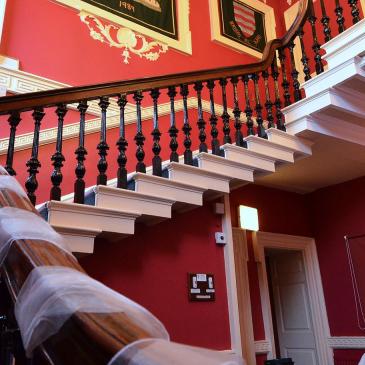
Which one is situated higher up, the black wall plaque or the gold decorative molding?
the gold decorative molding

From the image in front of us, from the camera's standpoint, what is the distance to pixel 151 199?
2.61 m

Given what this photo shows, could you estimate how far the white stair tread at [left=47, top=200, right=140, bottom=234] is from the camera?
7.11 ft

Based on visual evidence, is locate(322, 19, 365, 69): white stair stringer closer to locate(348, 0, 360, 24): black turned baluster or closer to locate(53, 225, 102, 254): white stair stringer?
locate(348, 0, 360, 24): black turned baluster

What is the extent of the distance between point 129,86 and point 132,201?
774mm

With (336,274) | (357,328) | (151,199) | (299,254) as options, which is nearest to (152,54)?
(151,199)

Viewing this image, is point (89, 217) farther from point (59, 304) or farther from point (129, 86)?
point (59, 304)

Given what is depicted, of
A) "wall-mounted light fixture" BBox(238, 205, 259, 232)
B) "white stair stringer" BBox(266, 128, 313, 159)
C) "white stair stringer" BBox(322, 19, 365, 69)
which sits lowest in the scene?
"wall-mounted light fixture" BBox(238, 205, 259, 232)

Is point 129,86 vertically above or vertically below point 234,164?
above

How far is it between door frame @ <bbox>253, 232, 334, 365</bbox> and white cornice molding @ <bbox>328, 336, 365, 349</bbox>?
60mm

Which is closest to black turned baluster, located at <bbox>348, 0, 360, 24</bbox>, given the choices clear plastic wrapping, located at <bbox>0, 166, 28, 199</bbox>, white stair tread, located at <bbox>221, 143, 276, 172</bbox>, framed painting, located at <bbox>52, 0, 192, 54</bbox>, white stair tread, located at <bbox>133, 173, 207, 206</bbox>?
white stair tread, located at <bbox>221, 143, 276, 172</bbox>

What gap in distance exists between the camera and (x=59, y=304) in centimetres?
59

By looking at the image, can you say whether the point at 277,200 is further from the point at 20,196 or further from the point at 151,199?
the point at 20,196

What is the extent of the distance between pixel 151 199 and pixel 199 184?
0.45 m

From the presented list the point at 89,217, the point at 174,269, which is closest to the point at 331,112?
the point at 174,269
